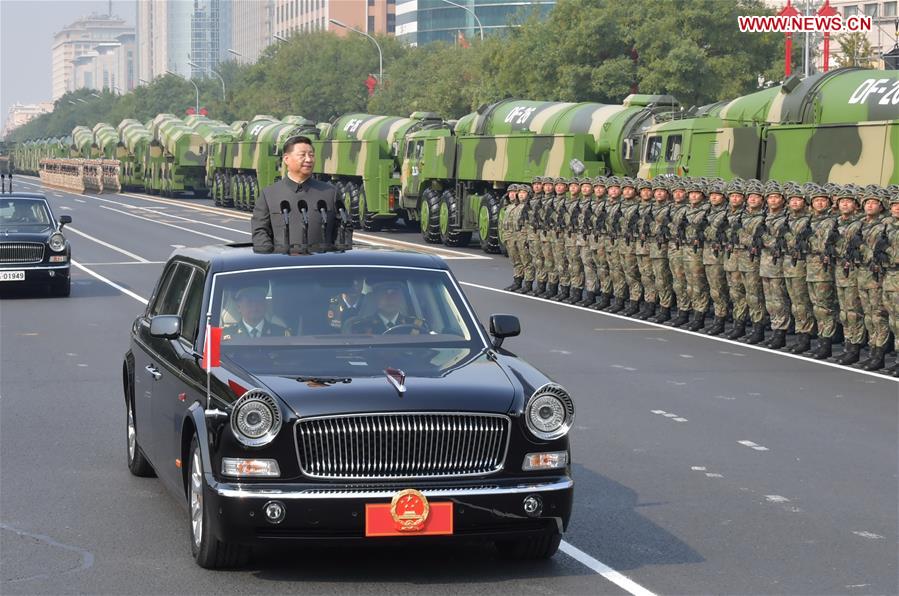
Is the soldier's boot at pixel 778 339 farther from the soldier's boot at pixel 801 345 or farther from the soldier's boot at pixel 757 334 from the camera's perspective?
the soldier's boot at pixel 757 334

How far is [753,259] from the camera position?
59.5 feet

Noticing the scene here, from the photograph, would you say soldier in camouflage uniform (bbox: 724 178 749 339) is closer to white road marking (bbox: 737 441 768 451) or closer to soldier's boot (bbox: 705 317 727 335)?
soldier's boot (bbox: 705 317 727 335)

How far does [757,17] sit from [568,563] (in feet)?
159

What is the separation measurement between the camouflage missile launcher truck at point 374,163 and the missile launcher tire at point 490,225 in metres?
6.73

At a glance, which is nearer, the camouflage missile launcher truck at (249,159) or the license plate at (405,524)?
the license plate at (405,524)

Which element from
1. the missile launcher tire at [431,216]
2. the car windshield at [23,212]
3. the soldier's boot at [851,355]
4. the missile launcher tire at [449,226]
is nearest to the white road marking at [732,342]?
the soldier's boot at [851,355]

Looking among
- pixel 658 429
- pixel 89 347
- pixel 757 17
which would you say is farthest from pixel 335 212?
pixel 757 17

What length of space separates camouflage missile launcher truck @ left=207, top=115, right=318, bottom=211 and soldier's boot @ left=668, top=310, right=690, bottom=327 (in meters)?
33.3

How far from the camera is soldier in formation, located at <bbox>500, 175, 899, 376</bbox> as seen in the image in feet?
53.2

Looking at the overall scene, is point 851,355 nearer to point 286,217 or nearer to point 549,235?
point 286,217

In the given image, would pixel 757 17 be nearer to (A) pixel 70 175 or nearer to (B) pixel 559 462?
(A) pixel 70 175

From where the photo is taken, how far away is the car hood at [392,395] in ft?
23.2

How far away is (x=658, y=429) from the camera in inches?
467

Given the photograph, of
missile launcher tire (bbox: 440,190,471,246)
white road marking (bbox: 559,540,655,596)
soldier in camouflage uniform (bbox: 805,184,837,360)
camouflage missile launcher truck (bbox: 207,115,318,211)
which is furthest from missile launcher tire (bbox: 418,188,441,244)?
white road marking (bbox: 559,540,655,596)
